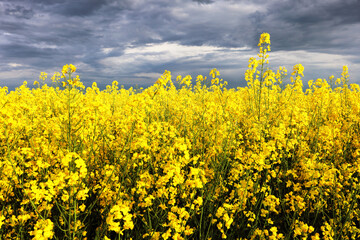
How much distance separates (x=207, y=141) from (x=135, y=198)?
1.82 metres

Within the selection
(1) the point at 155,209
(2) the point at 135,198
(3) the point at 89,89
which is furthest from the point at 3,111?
(3) the point at 89,89

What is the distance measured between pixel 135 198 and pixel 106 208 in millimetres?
457

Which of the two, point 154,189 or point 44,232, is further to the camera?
point 154,189

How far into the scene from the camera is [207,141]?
165 inches

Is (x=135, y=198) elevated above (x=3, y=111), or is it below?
below

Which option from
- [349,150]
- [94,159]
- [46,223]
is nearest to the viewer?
[46,223]

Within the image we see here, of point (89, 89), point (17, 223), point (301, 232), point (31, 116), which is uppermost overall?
point (89, 89)

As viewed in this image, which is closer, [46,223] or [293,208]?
[46,223]

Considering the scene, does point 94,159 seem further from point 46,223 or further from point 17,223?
point 46,223

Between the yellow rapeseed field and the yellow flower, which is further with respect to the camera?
the yellow rapeseed field

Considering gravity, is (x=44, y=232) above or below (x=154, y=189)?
above

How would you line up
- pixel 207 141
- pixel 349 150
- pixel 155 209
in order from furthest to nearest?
pixel 349 150 < pixel 207 141 < pixel 155 209

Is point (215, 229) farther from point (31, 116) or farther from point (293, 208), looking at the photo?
point (31, 116)

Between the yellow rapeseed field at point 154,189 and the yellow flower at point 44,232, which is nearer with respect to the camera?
the yellow flower at point 44,232
